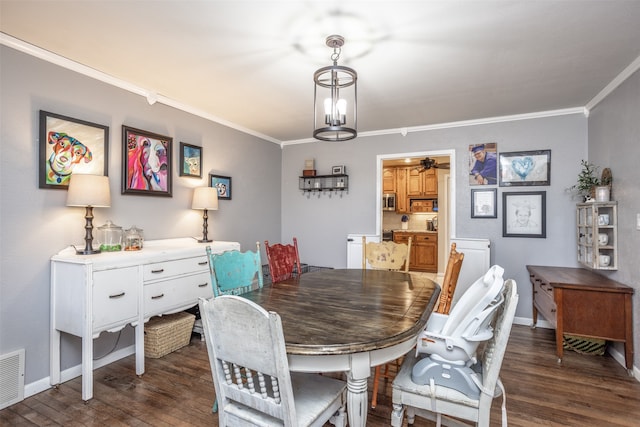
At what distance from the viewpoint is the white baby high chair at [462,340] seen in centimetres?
144

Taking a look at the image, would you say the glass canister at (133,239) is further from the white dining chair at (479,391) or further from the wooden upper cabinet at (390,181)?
the wooden upper cabinet at (390,181)

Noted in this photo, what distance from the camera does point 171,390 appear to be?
236 cm

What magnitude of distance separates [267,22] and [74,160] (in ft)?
6.03

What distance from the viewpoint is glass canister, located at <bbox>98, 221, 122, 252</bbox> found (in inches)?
104

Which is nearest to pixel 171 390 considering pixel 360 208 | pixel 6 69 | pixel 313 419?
pixel 313 419

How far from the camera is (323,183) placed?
489cm

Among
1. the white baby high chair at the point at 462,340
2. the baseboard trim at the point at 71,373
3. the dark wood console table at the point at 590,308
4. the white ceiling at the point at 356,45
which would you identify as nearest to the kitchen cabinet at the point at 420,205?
the white ceiling at the point at 356,45

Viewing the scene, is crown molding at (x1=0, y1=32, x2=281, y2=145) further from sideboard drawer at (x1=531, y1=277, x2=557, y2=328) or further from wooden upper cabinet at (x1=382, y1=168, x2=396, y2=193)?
wooden upper cabinet at (x1=382, y1=168, x2=396, y2=193)

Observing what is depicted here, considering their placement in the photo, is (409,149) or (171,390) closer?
(171,390)

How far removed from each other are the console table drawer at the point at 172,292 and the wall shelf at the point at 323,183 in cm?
228

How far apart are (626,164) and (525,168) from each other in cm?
112

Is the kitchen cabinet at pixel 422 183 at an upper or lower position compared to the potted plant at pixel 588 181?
upper

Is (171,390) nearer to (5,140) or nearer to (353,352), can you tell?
(353,352)

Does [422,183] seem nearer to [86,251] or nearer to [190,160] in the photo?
[190,160]
